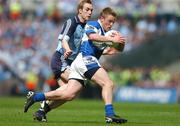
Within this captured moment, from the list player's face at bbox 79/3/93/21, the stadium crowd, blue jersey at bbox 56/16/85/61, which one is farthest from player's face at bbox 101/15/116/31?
the stadium crowd

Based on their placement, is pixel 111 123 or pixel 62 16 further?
pixel 62 16

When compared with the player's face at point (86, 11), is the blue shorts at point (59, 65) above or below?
below

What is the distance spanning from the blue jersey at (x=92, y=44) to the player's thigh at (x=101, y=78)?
1.38ft

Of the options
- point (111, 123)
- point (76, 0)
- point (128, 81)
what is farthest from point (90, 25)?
point (76, 0)

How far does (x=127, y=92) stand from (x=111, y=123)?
20570 mm

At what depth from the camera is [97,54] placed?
13727 millimetres

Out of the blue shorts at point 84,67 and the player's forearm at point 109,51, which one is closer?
the blue shorts at point 84,67

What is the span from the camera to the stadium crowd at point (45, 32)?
36.8 m

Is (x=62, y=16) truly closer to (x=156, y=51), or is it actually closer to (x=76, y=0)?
(x=76, y=0)

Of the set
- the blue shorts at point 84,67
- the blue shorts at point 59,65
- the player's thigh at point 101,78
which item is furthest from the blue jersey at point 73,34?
the player's thigh at point 101,78

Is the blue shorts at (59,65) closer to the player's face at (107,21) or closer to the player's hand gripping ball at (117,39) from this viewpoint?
the player's hand gripping ball at (117,39)

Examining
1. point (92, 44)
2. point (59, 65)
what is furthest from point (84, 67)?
point (59, 65)

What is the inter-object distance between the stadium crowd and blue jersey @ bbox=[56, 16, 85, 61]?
19850 mm

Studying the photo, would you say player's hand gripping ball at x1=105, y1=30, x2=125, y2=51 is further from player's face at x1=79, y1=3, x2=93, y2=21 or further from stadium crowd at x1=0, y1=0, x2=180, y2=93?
stadium crowd at x1=0, y1=0, x2=180, y2=93
